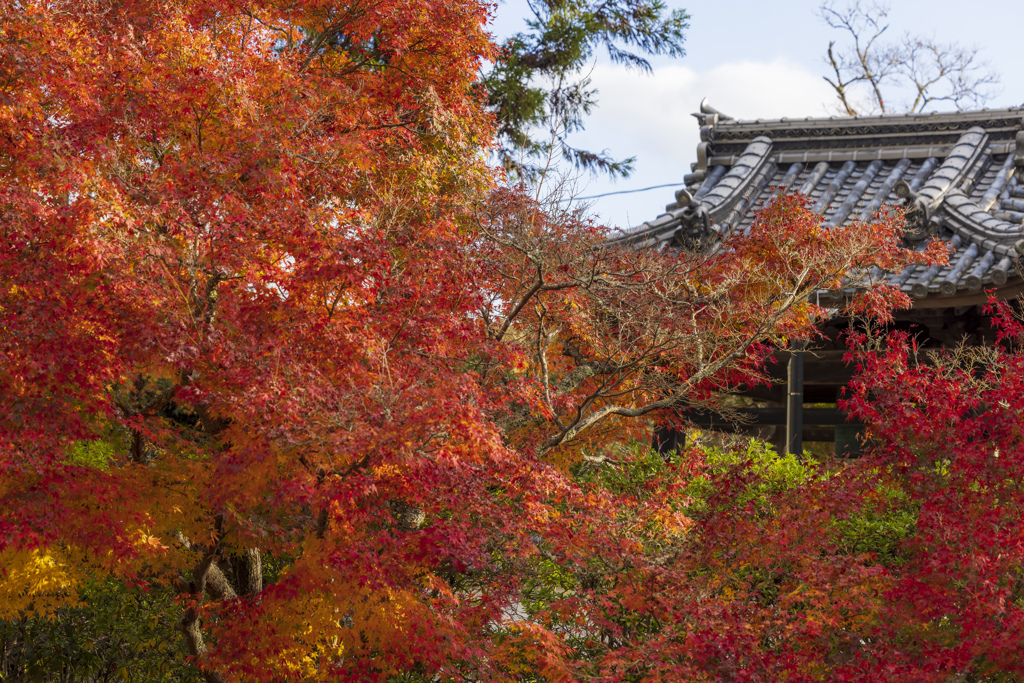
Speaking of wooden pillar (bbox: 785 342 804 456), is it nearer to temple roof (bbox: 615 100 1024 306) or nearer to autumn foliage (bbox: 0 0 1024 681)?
temple roof (bbox: 615 100 1024 306)

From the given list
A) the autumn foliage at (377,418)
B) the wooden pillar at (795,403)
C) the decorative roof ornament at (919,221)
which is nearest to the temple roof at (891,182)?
the decorative roof ornament at (919,221)

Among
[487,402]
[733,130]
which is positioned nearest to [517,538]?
[487,402]

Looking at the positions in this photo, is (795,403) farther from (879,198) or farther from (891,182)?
(891,182)

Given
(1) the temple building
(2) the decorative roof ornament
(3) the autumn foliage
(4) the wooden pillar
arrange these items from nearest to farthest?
(3) the autumn foliage → (1) the temple building → (4) the wooden pillar → (2) the decorative roof ornament

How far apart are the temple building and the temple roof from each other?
0.05 feet

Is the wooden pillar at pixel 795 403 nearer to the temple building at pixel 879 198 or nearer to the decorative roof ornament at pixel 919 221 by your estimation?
the temple building at pixel 879 198

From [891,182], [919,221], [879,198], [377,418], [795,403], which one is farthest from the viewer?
[891,182]

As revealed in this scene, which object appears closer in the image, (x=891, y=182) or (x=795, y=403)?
(x=795, y=403)

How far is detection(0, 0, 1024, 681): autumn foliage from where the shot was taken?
6.38m

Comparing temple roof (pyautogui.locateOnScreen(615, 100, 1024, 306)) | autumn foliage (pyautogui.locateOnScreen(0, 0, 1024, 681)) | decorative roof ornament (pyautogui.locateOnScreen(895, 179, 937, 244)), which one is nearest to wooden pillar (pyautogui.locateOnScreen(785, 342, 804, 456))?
temple roof (pyautogui.locateOnScreen(615, 100, 1024, 306))

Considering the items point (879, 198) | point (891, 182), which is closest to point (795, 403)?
point (879, 198)

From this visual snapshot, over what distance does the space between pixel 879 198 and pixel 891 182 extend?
430 mm

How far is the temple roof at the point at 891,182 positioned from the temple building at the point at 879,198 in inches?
0.6

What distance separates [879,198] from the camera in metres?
12.7
